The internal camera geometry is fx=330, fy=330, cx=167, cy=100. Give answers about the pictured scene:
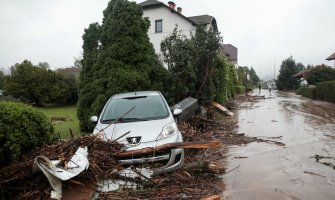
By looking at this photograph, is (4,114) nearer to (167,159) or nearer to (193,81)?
(167,159)

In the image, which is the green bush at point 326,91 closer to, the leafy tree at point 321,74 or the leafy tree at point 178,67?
the leafy tree at point 321,74

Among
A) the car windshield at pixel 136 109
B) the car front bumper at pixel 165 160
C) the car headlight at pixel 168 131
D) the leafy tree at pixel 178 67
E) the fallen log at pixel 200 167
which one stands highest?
the leafy tree at pixel 178 67

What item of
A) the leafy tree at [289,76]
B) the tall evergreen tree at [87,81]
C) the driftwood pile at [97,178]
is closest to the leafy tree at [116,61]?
the tall evergreen tree at [87,81]

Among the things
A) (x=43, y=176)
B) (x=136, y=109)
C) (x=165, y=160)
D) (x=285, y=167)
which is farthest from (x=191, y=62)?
(x=43, y=176)

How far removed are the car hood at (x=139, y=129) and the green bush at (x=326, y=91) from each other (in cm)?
2367

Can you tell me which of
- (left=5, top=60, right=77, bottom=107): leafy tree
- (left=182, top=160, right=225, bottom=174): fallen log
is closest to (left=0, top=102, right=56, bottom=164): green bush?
(left=182, top=160, right=225, bottom=174): fallen log

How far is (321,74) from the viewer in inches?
1754

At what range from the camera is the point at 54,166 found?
470 centimetres

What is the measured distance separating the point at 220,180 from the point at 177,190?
1.29 m

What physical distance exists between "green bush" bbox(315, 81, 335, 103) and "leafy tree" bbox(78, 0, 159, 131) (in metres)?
19.6

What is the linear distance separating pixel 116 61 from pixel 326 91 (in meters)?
23.1

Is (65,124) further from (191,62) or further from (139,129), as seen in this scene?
(139,129)

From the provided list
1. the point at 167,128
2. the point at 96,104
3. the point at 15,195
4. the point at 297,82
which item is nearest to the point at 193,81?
the point at 96,104

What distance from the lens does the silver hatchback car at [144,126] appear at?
19.2ft
